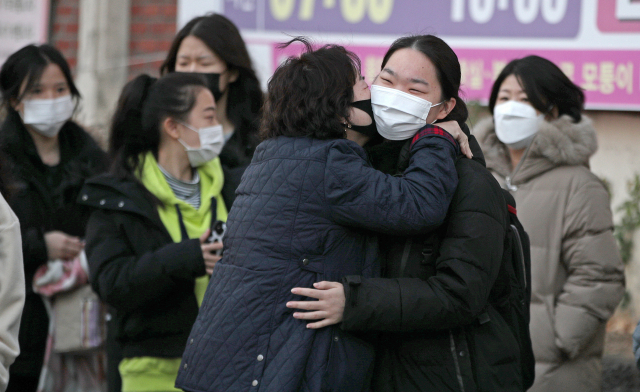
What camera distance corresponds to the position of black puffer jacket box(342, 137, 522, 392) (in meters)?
2.05

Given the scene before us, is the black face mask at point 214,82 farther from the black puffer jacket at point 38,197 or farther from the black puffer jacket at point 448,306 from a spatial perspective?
the black puffer jacket at point 448,306

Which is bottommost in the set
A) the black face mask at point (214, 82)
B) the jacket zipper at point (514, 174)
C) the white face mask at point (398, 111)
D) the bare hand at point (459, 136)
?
the jacket zipper at point (514, 174)

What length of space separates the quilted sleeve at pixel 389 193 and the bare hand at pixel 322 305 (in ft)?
0.63

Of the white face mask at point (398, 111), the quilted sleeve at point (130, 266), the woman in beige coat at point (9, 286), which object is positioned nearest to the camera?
the woman in beige coat at point (9, 286)

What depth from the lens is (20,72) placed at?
3.85 m

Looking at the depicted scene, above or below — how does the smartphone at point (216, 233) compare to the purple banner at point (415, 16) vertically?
below

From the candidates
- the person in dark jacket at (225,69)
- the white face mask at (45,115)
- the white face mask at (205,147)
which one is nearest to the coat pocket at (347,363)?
the white face mask at (205,147)

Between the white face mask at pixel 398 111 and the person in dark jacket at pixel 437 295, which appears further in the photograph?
the white face mask at pixel 398 111

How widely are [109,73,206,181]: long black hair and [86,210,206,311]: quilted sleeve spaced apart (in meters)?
0.35

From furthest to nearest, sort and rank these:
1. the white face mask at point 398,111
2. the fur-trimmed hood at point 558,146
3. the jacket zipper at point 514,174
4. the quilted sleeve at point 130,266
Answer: the jacket zipper at point 514,174
the fur-trimmed hood at point 558,146
the quilted sleeve at point 130,266
the white face mask at point 398,111

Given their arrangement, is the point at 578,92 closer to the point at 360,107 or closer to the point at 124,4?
the point at 360,107

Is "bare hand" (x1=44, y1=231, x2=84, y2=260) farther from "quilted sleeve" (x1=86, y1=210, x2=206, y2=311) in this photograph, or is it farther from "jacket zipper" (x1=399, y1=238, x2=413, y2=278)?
"jacket zipper" (x1=399, y1=238, x2=413, y2=278)

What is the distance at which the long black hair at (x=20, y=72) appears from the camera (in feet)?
12.5

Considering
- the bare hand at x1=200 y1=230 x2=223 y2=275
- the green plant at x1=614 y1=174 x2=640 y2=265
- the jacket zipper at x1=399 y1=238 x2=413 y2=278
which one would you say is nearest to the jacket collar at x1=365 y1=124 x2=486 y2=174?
the jacket zipper at x1=399 y1=238 x2=413 y2=278
